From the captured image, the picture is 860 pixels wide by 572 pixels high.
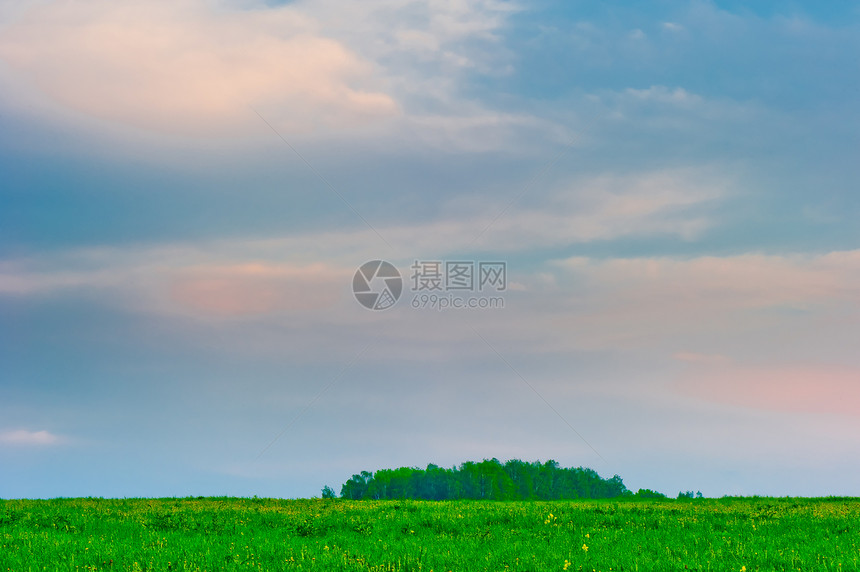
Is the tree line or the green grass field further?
the tree line

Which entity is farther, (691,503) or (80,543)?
(691,503)

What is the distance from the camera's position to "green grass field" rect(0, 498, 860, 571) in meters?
13.4

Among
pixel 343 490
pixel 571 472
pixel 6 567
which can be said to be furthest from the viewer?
pixel 571 472

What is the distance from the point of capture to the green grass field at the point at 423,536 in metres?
13.4

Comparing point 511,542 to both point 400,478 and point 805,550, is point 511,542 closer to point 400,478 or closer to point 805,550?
point 805,550

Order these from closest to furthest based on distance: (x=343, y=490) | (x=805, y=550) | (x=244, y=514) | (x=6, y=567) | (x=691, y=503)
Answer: (x=6, y=567), (x=805, y=550), (x=244, y=514), (x=691, y=503), (x=343, y=490)

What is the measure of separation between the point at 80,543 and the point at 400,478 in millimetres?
37723

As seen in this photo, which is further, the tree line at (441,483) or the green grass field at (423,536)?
the tree line at (441,483)

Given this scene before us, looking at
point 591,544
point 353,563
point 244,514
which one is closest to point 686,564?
point 591,544

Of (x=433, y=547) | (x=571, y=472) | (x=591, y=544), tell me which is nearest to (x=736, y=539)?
(x=591, y=544)

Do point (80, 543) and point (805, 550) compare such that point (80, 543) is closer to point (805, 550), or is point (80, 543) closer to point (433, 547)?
point (433, 547)

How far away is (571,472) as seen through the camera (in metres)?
60.0

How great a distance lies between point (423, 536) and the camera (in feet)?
56.7

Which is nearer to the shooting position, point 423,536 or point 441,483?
point 423,536
